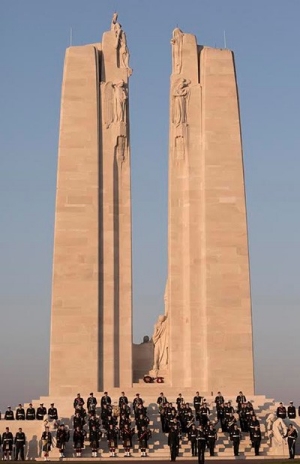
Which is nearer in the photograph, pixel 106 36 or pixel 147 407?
pixel 147 407

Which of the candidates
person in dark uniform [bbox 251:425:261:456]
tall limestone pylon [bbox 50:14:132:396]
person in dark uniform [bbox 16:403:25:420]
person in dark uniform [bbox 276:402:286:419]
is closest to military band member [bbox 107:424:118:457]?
person in dark uniform [bbox 251:425:261:456]

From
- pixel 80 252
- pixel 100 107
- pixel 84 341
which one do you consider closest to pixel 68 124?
pixel 100 107

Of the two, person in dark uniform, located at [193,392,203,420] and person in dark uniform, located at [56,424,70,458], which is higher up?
person in dark uniform, located at [193,392,203,420]

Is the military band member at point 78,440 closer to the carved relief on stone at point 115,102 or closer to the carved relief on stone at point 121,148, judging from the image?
the carved relief on stone at point 121,148

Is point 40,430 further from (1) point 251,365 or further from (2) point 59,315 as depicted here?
(1) point 251,365

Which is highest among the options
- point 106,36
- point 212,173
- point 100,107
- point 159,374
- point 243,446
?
point 106,36

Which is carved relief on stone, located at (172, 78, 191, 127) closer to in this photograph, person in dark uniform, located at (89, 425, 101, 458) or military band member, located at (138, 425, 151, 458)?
military band member, located at (138, 425, 151, 458)

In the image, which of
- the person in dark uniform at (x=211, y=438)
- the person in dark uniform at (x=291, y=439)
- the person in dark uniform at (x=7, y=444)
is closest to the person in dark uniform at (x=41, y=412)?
the person in dark uniform at (x=7, y=444)

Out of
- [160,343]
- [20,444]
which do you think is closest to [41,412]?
[20,444]
